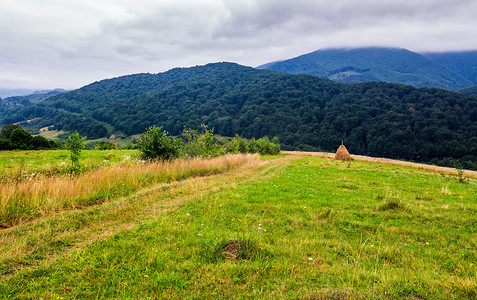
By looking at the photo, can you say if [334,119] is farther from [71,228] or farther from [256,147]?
[71,228]

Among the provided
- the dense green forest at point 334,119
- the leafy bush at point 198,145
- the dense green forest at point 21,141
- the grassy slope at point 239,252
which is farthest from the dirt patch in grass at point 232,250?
the dense green forest at point 334,119

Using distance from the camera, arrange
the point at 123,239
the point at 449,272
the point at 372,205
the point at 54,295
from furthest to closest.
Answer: the point at 372,205 < the point at 123,239 < the point at 449,272 < the point at 54,295

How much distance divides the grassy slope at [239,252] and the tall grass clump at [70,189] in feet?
3.66

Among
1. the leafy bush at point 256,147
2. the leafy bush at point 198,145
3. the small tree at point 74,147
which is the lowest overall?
the leafy bush at point 256,147

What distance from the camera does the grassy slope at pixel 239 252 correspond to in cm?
360

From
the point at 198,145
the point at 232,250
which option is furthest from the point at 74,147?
the point at 198,145

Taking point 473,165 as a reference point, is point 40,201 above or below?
above

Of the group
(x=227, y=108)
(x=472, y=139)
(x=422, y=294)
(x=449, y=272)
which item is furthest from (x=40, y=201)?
(x=227, y=108)

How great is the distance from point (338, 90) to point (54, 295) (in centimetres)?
20025

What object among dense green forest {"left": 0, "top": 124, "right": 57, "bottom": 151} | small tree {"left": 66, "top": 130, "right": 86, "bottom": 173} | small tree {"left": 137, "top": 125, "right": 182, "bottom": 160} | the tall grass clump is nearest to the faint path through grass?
the tall grass clump

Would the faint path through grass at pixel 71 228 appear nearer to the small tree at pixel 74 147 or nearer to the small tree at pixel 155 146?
the small tree at pixel 74 147

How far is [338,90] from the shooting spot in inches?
6959

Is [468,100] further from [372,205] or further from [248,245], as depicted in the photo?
[248,245]

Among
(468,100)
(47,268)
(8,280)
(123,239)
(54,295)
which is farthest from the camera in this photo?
(468,100)
